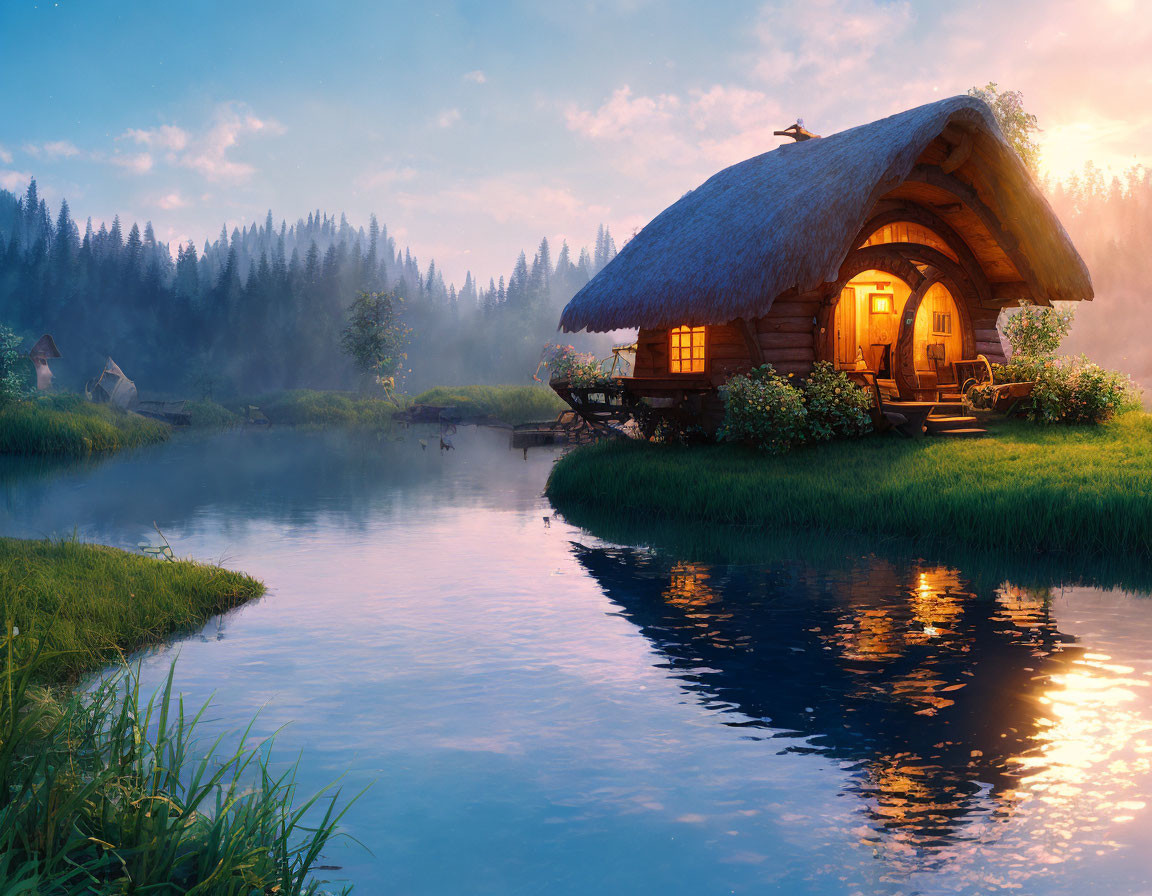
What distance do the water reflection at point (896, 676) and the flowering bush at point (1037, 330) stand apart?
15.4m

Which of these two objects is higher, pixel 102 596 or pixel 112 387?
pixel 112 387

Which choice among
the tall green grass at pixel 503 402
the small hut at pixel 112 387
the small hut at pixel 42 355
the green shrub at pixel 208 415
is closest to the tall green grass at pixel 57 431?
the small hut at pixel 112 387

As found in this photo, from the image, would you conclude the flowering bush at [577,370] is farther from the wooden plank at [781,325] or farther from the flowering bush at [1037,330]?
the flowering bush at [1037,330]

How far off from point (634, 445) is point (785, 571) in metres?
9.15

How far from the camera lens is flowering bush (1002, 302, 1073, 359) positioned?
23.9 m

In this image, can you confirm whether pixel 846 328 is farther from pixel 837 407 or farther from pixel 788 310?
pixel 837 407

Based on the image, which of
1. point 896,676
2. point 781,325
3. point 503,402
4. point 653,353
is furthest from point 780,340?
point 503,402

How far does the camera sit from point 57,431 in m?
30.4

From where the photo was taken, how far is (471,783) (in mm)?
5238

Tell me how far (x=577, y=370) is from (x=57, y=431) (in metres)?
19.2

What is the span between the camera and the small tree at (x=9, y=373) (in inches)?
1243

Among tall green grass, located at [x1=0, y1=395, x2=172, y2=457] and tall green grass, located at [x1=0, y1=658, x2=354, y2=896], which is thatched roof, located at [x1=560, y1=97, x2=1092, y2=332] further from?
tall green grass, located at [x1=0, y1=395, x2=172, y2=457]

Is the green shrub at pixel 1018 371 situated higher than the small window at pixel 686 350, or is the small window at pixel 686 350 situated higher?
the small window at pixel 686 350

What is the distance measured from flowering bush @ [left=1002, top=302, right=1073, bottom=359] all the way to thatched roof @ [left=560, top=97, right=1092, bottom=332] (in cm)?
257
